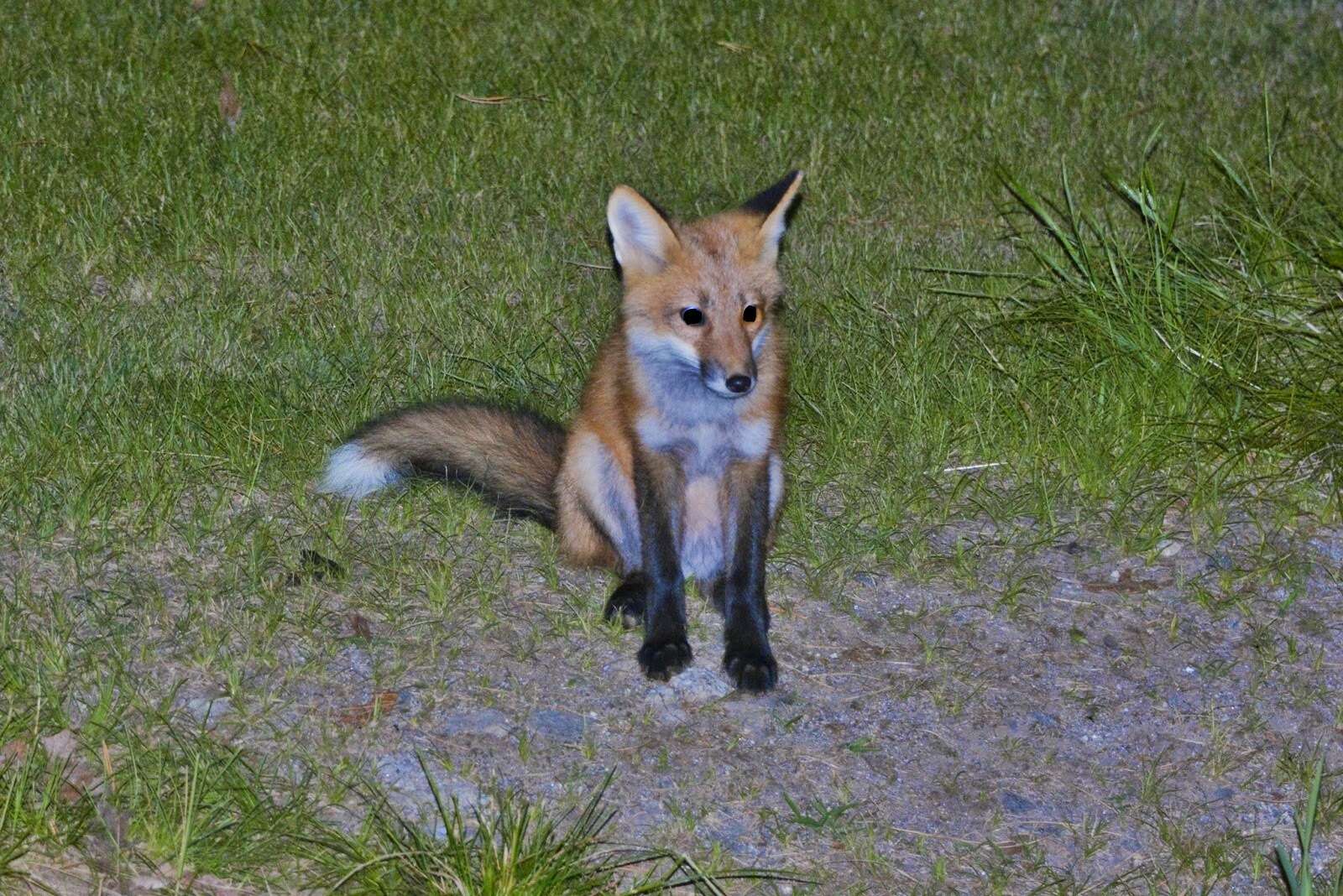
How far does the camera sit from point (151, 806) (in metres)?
3.23

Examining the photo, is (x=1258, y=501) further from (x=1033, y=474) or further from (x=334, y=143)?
(x=334, y=143)

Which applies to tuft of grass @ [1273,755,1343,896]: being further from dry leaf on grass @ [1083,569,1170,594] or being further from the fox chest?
the fox chest

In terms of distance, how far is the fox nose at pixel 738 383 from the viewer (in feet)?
12.4

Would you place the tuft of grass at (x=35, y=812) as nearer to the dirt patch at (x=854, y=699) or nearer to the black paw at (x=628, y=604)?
the dirt patch at (x=854, y=699)

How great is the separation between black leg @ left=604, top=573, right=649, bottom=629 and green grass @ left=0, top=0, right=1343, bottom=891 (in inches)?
3.2

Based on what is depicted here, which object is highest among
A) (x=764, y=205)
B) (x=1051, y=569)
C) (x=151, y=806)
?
(x=764, y=205)

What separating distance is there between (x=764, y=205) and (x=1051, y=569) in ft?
4.68

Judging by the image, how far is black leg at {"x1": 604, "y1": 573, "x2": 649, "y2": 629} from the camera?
4.17 metres

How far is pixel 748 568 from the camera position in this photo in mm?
4066

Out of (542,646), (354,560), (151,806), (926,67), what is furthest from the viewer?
(926,67)

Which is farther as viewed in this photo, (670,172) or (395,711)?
(670,172)

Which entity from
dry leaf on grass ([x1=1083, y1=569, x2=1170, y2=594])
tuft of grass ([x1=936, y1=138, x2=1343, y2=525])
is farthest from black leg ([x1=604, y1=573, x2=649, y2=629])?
tuft of grass ([x1=936, y1=138, x2=1343, y2=525])

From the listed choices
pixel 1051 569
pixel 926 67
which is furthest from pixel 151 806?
pixel 926 67

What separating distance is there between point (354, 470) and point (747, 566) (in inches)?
48.7
